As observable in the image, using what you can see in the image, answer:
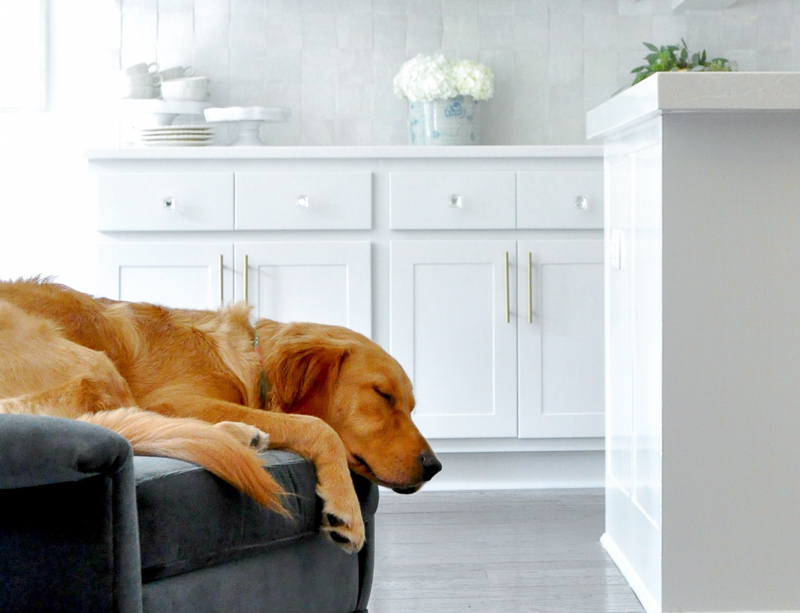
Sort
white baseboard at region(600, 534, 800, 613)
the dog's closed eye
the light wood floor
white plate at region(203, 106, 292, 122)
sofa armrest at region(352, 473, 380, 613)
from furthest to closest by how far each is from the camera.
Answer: white plate at region(203, 106, 292, 122) < the light wood floor < white baseboard at region(600, 534, 800, 613) < the dog's closed eye < sofa armrest at region(352, 473, 380, 613)

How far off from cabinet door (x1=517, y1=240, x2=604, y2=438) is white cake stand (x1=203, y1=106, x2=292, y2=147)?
98 centimetres

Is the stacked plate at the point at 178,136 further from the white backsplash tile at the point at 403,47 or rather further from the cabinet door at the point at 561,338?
the cabinet door at the point at 561,338

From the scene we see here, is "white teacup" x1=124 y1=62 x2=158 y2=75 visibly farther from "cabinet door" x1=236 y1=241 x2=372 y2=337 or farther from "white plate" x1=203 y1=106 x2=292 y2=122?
"cabinet door" x1=236 y1=241 x2=372 y2=337

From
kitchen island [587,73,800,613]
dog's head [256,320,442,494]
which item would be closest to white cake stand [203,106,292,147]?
kitchen island [587,73,800,613]

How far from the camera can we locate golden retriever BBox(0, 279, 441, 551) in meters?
1.15

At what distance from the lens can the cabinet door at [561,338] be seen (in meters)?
2.85

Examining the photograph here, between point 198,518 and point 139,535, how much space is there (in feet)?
0.24

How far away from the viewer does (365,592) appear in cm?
140

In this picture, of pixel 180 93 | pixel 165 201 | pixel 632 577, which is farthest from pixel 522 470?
pixel 180 93

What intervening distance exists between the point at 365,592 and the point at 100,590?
557 millimetres

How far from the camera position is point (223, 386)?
4.51 feet

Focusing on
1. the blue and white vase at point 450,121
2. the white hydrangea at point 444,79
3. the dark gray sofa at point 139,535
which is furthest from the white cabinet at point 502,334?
the dark gray sofa at point 139,535

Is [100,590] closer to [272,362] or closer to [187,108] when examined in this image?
[272,362]

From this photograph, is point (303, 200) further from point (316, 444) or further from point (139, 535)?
point (139, 535)
